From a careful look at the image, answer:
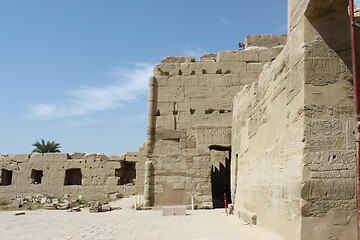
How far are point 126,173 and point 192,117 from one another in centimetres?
898

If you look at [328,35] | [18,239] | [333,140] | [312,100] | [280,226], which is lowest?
[18,239]

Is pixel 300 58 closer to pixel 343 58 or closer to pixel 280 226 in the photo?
pixel 343 58

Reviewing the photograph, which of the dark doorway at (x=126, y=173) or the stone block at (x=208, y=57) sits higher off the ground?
the stone block at (x=208, y=57)

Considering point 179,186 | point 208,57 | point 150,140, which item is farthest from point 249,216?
point 208,57

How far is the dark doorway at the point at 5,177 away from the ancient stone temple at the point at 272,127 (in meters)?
11.9

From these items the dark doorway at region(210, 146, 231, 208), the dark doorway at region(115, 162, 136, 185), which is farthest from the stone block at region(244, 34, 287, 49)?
the dark doorway at region(115, 162, 136, 185)

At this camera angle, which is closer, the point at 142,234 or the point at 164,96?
the point at 142,234

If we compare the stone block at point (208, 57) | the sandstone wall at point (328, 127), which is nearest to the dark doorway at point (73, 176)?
the stone block at point (208, 57)

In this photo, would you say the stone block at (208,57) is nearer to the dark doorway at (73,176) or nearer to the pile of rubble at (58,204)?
the pile of rubble at (58,204)

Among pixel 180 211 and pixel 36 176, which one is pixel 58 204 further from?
pixel 36 176

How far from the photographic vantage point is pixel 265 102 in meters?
7.01

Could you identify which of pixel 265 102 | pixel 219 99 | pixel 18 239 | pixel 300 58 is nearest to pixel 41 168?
pixel 219 99

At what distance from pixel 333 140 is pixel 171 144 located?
25.6 ft

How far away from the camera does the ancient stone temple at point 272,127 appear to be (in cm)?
471
